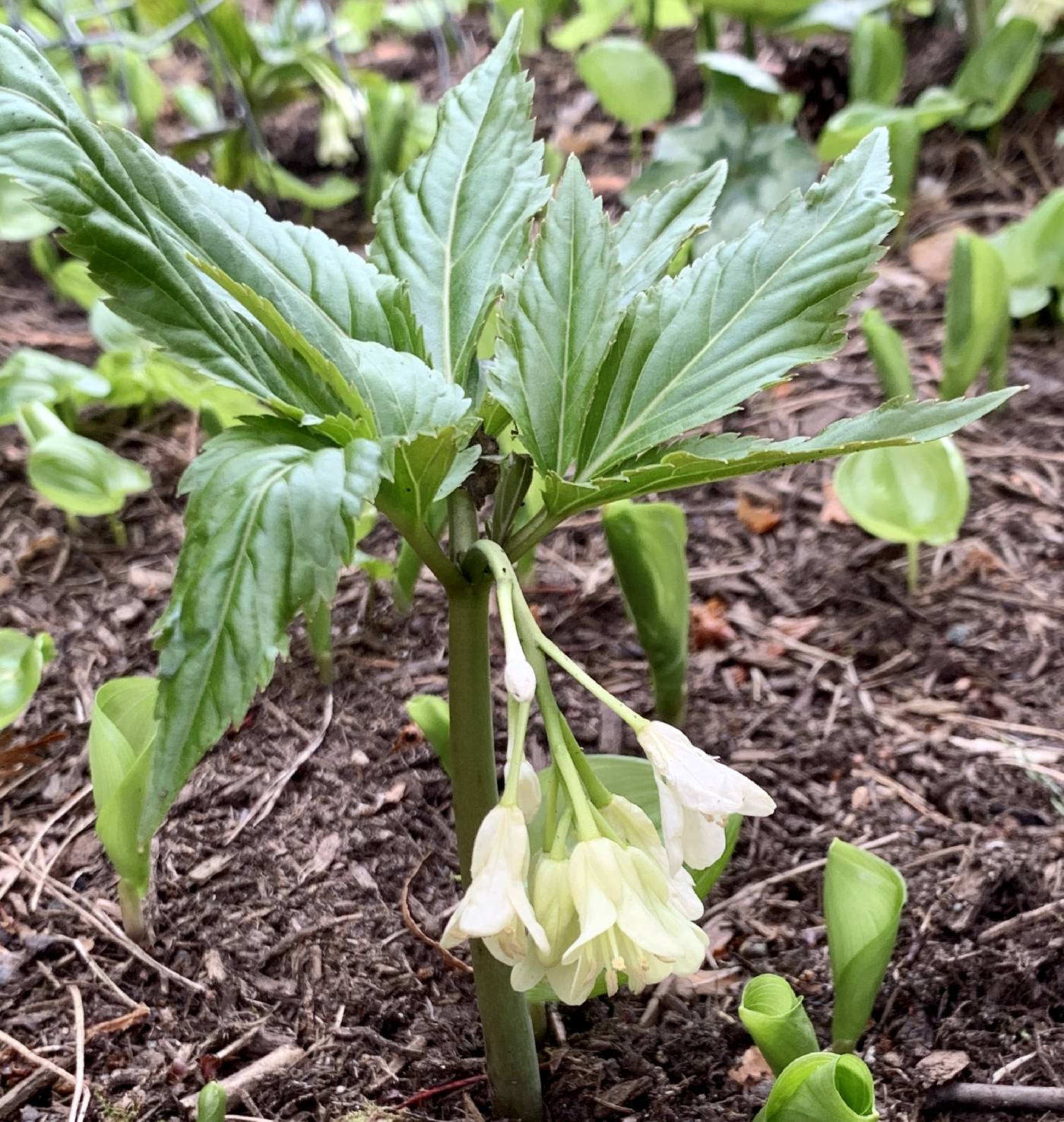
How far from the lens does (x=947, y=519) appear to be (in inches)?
53.4

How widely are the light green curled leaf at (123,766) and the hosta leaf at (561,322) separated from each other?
0.44m

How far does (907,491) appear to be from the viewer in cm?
136

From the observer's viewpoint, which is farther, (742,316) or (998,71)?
(998,71)

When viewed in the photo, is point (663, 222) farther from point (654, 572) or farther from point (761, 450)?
point (654, 572)

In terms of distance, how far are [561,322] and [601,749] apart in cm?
68

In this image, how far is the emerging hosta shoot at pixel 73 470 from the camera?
1.45 m

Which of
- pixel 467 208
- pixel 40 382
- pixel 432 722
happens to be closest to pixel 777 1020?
pixel 432 722

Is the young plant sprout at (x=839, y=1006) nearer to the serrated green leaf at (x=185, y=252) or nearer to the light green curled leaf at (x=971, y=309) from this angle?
the serrated green leaf at (x=185, y=252)

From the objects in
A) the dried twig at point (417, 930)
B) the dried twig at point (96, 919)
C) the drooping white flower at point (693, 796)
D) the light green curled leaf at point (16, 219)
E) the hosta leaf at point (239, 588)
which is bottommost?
the dried twig at point (96, 919)

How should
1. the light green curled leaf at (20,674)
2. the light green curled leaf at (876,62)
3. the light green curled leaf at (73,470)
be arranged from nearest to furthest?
the light green curled leaf at (20,674)
the light green curled leaf at (73,470)
the light green curled leaf at (876,62)

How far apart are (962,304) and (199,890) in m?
1.22

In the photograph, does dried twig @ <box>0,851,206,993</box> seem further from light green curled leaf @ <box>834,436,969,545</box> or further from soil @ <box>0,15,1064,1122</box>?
light green curled leaf @ <box>834,436,969,545</box>

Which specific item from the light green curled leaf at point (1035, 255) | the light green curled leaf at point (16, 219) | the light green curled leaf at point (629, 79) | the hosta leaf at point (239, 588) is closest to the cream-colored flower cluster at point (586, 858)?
the hosta leaf at point (239, 588)

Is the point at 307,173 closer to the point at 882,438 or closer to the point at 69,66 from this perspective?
the point at 69,66
